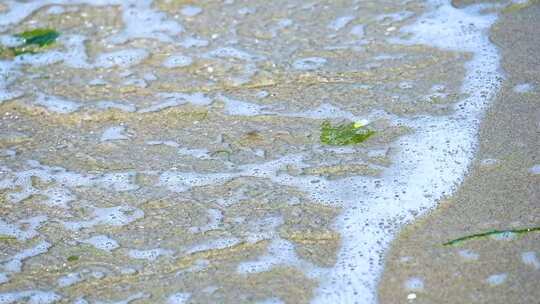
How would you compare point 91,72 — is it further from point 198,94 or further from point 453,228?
point 453,228

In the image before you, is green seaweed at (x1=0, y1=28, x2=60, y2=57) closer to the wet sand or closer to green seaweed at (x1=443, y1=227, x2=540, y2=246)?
the wet sand

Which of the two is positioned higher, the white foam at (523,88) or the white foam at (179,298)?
the white foam at (523,88)

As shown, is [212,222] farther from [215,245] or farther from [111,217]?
[111,217]

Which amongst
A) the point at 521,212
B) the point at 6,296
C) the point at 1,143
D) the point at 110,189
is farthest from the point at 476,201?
the point at 1,143

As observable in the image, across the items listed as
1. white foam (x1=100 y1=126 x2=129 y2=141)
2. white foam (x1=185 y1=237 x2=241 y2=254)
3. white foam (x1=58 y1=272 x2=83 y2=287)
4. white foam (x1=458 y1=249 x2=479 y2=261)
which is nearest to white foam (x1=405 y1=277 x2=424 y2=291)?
white foam (x1=458 y1=249 x2=479 y2=261)

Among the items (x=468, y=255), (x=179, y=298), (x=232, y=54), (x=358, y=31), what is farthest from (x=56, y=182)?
(x=358, y=31)

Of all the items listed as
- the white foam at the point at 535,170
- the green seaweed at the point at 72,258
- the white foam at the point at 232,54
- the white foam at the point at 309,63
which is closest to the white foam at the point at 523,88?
the white foam at the point at 535,170

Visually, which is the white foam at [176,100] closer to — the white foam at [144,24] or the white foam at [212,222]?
the white foam at [144,24]
